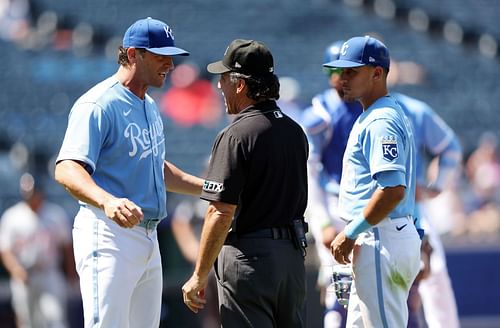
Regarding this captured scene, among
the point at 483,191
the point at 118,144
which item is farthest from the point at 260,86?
the point at 483,191

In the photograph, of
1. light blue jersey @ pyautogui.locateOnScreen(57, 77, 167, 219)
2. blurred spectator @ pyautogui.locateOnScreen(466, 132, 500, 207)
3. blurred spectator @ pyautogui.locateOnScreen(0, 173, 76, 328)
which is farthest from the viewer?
blurred spectator @ pyautogui.locateOnScreen(466, 132, 500, 207)

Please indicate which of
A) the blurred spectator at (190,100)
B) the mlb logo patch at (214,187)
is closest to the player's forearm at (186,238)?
the blurred spectator at (190,100)

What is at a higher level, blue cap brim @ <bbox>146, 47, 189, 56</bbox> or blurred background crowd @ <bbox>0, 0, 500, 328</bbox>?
blue cap brim @ <bbox>146, 47, 189, 56</bbox>

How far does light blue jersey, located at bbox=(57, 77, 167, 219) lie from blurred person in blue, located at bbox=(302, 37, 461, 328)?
70.8 inches

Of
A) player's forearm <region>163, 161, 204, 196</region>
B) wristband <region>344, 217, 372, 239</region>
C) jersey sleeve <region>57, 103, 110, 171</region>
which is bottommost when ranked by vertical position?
wristband <region>344, 217, 372, 239</region>

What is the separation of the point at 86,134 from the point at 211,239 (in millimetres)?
826

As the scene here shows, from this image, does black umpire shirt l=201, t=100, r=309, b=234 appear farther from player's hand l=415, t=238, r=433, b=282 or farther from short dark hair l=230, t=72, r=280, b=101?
player's hand l=415, t=238, r=433, b=282

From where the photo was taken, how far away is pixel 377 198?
4.96 meters

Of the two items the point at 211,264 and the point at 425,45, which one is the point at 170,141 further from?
the point at 211,264

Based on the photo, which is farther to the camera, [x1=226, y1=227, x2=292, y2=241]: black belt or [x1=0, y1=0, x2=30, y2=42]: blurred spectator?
[x1=0, y1=0, x2=30, y2=42]: blurred spectator

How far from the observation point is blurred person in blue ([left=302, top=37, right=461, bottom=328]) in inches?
271

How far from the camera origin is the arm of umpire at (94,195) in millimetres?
4660

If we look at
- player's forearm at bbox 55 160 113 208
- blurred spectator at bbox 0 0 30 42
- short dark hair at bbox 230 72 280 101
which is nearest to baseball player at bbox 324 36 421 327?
short dark hair at bbox 230 72 280 101

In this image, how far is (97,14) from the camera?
58.8ft
